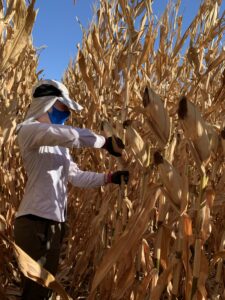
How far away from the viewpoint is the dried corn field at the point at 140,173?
724mm

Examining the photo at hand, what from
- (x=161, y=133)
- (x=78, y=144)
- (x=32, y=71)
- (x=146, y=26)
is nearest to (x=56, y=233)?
(x=78, y=144)

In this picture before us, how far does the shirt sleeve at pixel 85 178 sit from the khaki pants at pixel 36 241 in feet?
0.63

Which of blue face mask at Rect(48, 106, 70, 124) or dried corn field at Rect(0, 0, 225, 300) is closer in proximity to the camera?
dried corn field at Rect(0, 0, 225, 300)

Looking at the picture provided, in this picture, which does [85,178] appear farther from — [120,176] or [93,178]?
[120,176]

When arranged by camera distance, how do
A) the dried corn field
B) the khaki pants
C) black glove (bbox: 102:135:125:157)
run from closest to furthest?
1. the dried corn field
2. black glove (bbox: 102:135:125:157)
3. the khaki pants

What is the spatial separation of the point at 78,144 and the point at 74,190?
80 cm

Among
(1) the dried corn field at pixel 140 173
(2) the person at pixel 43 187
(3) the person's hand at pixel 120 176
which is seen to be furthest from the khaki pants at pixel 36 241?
(3) the person's hand at pixel 120 176

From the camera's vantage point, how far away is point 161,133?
72cm

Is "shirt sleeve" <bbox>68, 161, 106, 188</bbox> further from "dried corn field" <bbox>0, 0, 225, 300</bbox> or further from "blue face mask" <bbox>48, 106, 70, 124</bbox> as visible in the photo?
"blue face mask" <bbox>48, 106, 70, 124</bbox>

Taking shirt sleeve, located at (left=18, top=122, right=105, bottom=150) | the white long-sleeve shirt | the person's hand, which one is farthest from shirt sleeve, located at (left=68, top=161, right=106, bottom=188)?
shirt sleeve, located at (left=18, top=122, right=105, bottom=150)

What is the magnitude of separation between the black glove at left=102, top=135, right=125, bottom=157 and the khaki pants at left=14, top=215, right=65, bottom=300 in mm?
379

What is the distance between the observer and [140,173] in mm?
1387

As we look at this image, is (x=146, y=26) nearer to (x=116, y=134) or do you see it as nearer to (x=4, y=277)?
(x=116, y=134)

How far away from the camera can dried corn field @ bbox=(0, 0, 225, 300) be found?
2.37 feet
